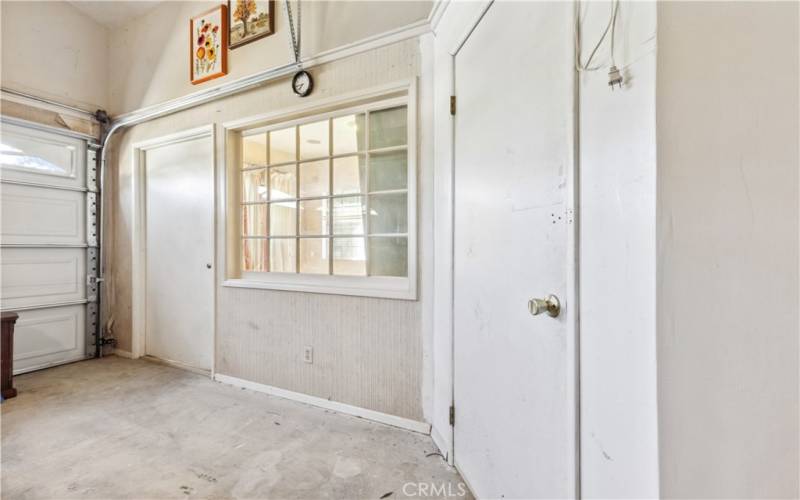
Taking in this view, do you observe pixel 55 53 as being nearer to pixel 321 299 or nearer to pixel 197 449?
pixel 321 299

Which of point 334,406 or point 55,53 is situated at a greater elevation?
point 55,53

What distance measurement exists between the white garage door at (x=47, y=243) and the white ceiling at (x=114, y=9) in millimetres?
1225

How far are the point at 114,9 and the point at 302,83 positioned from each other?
2456 millimetres

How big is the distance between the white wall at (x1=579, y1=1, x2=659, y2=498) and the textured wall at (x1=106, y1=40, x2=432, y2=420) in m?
1.14

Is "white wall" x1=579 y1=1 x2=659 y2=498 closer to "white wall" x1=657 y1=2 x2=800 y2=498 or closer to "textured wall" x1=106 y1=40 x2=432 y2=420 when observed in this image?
"white wall" x1=657 y1=2 x2=800 y2=498

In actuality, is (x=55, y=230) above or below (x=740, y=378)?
above

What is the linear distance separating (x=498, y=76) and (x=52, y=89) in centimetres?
403

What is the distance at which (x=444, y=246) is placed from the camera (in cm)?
169

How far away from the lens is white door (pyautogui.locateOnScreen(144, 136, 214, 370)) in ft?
9.30

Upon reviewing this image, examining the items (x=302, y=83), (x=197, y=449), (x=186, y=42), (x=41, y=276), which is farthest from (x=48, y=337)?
(x=302, y=83)

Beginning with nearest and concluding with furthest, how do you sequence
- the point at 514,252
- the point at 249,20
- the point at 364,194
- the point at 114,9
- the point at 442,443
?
the point at 514,252
the point at 442,443
the point at 364,194
the point at 249,20
the point at 114,9

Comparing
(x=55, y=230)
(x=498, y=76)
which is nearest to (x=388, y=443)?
(x=498, y=76)

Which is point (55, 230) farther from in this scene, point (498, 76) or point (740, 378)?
point (740, 378)

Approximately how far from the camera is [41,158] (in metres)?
2.89
